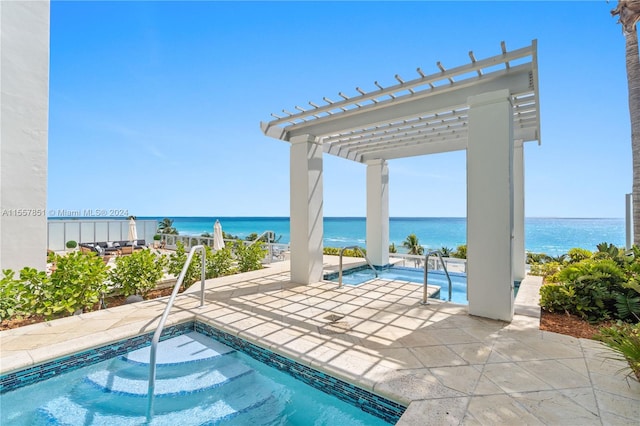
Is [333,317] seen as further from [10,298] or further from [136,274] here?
[10,298]

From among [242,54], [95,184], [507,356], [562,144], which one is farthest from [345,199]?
[507,356]

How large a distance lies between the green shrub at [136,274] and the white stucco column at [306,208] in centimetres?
286

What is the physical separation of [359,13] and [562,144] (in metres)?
32.1

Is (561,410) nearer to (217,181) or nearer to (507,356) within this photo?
(507,356)

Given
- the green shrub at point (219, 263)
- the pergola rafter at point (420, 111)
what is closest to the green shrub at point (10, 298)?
the green shrub at point (219, 263)

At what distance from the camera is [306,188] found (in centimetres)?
667

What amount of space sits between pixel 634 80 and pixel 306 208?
28.7 ft

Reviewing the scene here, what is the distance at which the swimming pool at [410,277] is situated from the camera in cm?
777

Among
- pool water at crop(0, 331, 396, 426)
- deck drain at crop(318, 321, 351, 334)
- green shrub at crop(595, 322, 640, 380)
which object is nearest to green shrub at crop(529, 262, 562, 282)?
green shrub at crop(595, 322, 640, 380)

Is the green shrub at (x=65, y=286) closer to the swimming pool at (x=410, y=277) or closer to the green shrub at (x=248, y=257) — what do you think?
the green shrub at (x=248, y=257)

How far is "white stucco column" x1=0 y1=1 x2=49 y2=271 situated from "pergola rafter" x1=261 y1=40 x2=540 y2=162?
14.5 ft

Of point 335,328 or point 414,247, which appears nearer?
point 335,328

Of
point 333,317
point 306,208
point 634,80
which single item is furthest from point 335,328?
point 634,80

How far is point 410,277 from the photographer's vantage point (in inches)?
346
